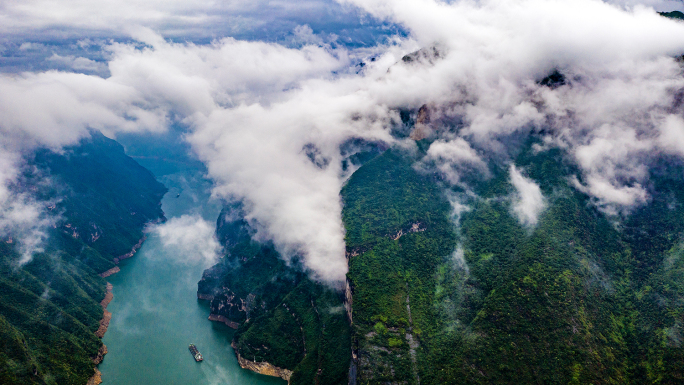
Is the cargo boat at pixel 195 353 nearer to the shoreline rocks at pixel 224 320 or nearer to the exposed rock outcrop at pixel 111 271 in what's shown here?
the shoreline rocks at pixel 224 320

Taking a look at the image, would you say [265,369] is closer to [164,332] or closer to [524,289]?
[164,332]

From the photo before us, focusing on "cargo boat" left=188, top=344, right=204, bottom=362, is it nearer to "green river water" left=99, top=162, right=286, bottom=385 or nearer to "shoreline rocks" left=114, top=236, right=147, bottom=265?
"green river water" left=99, top=162, right=286, bottom=385


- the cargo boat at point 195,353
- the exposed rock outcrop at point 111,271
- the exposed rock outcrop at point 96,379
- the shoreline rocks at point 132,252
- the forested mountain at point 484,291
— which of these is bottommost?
the shoreline rocks at point 132,252

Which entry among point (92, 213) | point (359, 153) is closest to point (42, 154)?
point (92, 213)

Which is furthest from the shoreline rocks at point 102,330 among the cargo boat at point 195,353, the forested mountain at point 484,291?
the forested mountain at point 484,291

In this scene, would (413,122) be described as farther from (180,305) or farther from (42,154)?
(42,154)
